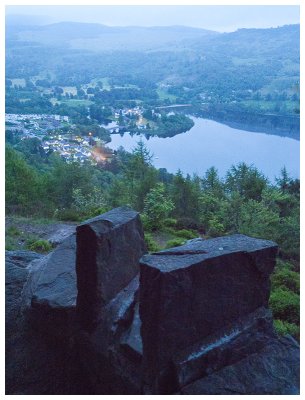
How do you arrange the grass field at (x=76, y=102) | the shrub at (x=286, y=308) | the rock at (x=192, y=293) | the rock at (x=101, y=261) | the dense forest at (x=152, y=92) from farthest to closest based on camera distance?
1. the grass field at (x=76, y=102)
2. the dense forest at (x=152, y=92)
3. the shrub at (x=286, y=308)
4. the rock at (x=101, y=261)
5. the rock at (x=192, y=293)

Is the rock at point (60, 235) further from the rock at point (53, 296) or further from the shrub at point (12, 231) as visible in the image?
the rock at point (53, 296)

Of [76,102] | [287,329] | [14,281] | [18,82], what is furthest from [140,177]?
[287,329]

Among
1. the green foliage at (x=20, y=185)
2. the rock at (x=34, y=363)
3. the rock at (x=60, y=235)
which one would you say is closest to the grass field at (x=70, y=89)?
the green foliage at (x=20, y=185)

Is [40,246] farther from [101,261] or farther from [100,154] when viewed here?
[100,154]

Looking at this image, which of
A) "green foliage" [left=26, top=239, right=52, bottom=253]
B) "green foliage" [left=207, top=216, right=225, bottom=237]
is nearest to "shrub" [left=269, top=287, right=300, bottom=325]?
"green foliage" [left=26, top=239, right=52, bottom=253]

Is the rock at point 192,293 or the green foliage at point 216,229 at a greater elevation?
the rock at point 192,293
